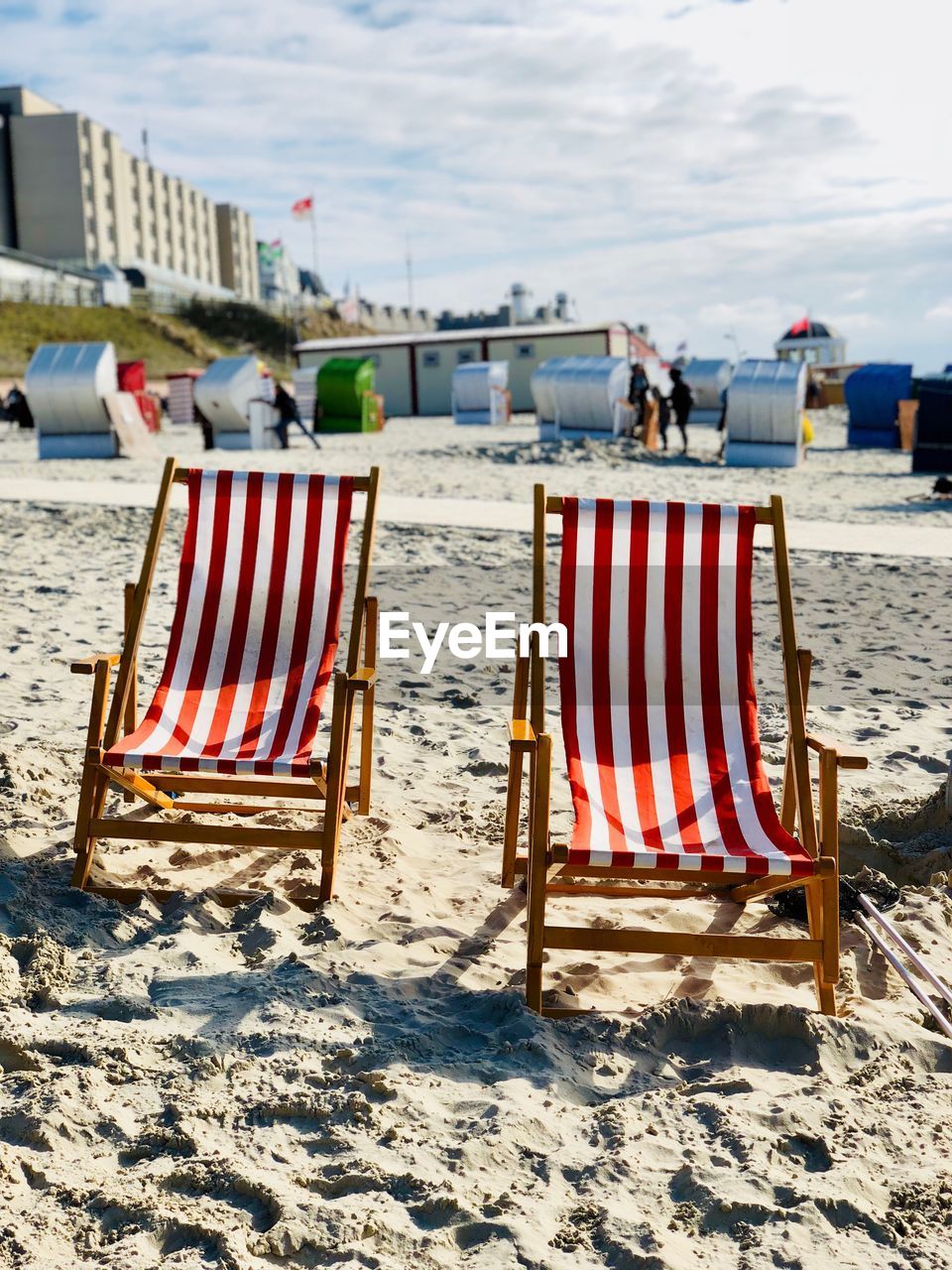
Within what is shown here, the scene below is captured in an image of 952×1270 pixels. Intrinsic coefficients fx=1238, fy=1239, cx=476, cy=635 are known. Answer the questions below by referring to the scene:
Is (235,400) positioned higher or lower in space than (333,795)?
higher

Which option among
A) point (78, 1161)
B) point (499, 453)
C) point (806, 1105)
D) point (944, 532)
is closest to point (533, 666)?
point (806, 1105)

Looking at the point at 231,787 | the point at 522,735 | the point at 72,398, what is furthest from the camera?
the point at 72,398

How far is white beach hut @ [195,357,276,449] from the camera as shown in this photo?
19.7 metres

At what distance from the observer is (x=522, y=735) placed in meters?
3.15

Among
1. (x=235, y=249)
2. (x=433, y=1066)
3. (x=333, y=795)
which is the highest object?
(x=235, y=249)

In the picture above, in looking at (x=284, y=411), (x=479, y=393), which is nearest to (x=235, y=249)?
(x=479, y=393)

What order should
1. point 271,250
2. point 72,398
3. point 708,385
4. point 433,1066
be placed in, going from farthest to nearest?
point 271,250 < point 708,385 < point 72,398 < point 433,1066

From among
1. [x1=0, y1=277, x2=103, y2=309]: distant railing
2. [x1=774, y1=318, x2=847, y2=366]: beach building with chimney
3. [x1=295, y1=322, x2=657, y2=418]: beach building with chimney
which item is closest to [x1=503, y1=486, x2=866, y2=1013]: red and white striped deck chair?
[x1=295, y1=322, x2=657, y2=418]: beach building with chimney

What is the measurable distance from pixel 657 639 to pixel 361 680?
0.88 metres

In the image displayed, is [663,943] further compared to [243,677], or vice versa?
[243,677]

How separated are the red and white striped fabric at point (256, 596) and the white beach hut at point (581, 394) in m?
16.6

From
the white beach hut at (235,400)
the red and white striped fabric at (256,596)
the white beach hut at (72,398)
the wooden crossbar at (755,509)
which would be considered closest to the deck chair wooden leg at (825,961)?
the wooden crossbar at (755,509)

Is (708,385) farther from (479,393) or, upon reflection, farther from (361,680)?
(361,680)

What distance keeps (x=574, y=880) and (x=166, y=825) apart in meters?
1.17
